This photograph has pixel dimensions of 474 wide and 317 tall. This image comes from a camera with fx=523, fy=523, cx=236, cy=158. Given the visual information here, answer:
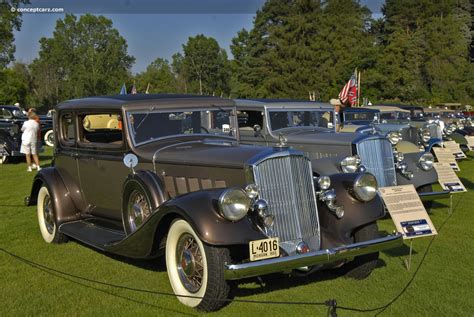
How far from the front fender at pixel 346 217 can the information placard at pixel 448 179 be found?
3909mm

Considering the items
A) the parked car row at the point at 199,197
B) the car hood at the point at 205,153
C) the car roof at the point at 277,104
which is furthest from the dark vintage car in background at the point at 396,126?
the car hood at the point at 205,153

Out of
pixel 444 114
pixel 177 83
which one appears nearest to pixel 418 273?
pixel 444 114

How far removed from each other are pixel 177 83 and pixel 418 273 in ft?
234

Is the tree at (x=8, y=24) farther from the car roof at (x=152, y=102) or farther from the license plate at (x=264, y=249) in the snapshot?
the license plate at (x=264, y=249)

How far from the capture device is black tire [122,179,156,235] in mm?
5359

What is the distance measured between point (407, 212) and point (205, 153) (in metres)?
2.23

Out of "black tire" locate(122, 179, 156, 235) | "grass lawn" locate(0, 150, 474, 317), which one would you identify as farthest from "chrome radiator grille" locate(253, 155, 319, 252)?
"black tire" locate(122, 179, 156, 235)

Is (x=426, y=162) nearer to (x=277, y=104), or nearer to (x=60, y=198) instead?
(x=277, y=104)

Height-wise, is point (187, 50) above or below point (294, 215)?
above

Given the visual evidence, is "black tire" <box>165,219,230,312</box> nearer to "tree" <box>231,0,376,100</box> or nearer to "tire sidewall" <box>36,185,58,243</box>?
"tire sidewall" <box>36,185,58,243</box>

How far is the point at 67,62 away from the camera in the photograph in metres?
78.8

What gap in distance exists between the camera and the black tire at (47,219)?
6.76 meters

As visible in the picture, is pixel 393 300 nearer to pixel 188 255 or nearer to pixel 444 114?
pixel 188 255

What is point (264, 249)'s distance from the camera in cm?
416
